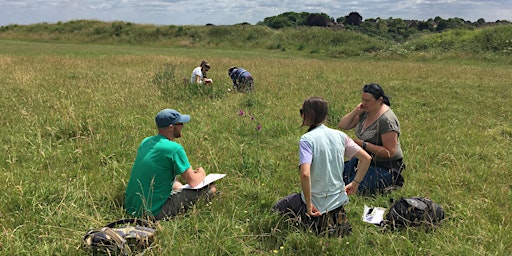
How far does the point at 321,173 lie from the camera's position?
3365 millimetres

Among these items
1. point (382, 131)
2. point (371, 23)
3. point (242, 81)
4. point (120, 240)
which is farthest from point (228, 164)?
point (371, 23)

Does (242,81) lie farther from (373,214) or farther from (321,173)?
(321,173)

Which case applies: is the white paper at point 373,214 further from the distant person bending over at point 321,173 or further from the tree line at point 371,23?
the tree line at point 371,23

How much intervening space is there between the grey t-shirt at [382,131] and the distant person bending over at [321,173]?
44.5 inches

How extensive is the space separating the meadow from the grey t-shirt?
0.43 m

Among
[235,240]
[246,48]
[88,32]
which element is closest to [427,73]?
[235,240]

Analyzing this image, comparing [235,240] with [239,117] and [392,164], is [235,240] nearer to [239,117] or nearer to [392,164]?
[392,164]

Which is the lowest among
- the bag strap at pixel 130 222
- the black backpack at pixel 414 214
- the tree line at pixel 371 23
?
the black backpack at pixel 414 214

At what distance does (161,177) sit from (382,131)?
2.74m

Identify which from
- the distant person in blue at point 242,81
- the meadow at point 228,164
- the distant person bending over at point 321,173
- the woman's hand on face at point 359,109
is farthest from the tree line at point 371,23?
the distant person bending over at point 321,173

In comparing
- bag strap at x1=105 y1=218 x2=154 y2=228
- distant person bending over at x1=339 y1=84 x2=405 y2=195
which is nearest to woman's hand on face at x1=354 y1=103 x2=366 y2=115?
distant person bending over at x1=339 y1=84 x2=405 y2=195

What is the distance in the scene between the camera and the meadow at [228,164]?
3.28m

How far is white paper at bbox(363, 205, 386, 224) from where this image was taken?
12.3 ft

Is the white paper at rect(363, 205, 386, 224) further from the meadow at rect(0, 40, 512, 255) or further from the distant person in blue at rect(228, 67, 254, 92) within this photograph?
the distant person in blue at rect(228, 67, 254, 92)
